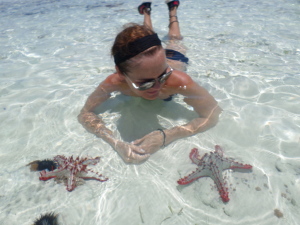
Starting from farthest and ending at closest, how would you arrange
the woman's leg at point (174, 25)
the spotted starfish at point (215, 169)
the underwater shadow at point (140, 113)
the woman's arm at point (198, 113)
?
the woman's leg at point (174, 25)
the underwater shadow at point (140, 113)
the woman's arm at point (198, 113)
the spotted starfish at point (215, 169)

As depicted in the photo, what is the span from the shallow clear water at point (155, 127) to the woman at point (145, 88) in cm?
15

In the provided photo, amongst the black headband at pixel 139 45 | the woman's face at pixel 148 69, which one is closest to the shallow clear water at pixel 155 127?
the black headband at pixel 139 45

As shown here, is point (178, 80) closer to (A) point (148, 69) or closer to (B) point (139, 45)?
(A) point (148, 69)

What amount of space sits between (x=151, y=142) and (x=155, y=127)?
61cm

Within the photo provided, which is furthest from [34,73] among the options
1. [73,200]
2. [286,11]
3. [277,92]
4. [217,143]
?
[286,11]

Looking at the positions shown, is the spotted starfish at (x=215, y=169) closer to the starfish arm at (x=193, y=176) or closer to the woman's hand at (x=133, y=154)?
the starfish arm at (x=193, y=176)

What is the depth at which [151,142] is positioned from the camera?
284 centimetres

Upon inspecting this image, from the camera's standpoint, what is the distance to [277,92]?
3994 mm

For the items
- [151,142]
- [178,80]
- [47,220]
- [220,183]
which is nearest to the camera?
[47,220]

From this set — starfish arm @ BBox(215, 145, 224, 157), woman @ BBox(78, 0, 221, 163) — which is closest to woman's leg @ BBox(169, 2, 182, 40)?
woman @ BBox(78, 0, 221, 163)

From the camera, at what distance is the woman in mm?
2568

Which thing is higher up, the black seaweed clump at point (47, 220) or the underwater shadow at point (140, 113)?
the black seaweed clump at point (47, 220)

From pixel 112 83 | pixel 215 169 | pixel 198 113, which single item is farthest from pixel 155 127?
pixel 215 169

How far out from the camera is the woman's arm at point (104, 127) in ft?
9.01
